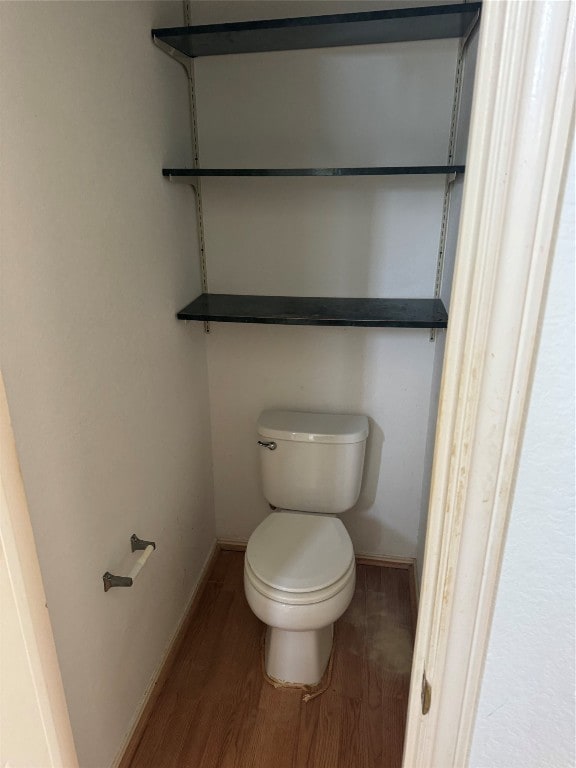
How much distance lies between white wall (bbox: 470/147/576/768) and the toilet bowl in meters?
0.93

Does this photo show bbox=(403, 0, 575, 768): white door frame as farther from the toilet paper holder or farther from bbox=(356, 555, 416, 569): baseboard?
bbox=(356, 555, 416, 569): baseboard

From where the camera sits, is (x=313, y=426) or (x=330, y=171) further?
(x=313, y=426)

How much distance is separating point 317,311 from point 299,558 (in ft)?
2.68

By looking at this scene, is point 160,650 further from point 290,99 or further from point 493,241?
point 290,99

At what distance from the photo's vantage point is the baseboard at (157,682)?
1478mm

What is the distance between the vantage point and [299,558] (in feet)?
5.48

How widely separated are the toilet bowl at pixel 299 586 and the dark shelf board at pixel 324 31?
5.01 ft

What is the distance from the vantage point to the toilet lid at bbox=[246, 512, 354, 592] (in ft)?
5.19

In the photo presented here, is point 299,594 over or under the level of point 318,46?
under

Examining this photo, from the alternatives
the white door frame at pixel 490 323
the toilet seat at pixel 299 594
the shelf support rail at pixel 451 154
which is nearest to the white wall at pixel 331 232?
the shelf support rail at pixel 451 154

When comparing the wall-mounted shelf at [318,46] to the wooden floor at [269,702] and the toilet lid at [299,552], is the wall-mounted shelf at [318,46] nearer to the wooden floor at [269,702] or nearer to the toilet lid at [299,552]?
the toilet lid at [299,552]

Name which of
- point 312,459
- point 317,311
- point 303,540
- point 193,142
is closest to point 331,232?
point 317,311

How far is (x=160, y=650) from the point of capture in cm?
172

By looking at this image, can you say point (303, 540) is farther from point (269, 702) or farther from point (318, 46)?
point (318, 46)
